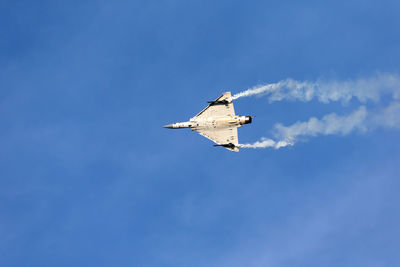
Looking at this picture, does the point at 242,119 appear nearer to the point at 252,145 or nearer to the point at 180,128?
the point at 252,145

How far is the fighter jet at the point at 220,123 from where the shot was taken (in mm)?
107875

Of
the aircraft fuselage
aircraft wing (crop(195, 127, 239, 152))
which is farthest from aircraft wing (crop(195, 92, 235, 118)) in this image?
aircraft wing (crop(195, 127, 239, 152))

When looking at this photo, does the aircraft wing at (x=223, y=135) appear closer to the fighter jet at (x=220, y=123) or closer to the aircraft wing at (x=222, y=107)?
the fighter jet at (x=220, y=123)

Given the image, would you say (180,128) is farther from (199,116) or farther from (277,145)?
(277,145)

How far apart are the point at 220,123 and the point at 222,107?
348 cm

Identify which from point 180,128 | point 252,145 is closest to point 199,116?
point 180,128

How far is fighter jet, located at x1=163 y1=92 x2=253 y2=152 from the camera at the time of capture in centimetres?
10788

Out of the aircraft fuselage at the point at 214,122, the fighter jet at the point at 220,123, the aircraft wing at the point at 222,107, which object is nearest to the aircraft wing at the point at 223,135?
the fighter jet at the point at 220,123

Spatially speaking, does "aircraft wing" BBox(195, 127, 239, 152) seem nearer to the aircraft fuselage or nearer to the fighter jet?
the fighter jet

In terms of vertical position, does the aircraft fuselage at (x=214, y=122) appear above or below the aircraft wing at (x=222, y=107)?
below

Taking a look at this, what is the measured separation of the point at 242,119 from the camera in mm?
106688

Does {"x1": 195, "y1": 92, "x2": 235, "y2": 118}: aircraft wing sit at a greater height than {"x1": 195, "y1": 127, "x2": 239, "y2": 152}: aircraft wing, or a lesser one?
greater

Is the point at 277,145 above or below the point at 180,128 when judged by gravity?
below

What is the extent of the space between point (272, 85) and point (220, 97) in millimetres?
11269
